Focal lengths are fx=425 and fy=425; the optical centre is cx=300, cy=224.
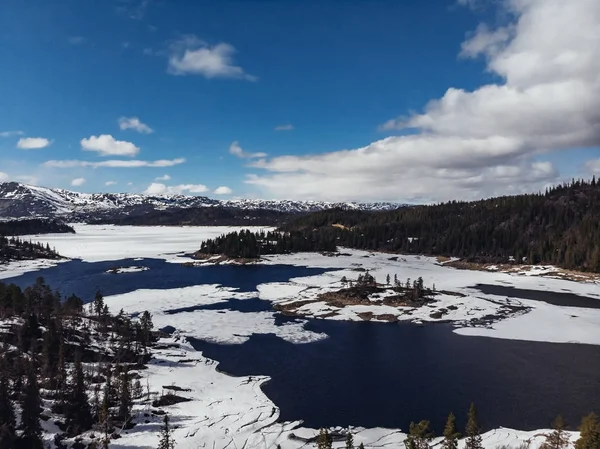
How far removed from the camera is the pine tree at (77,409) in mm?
40094

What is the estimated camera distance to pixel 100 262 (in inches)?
7136

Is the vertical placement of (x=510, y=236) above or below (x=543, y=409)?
above

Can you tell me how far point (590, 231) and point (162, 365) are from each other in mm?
167980

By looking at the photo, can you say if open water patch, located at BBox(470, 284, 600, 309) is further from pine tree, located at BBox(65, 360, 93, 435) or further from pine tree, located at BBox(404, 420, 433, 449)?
pine tree, located at BBox(65, 360, 93, 435)

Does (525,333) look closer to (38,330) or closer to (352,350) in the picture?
(352,350)

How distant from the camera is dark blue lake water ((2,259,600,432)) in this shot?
44.9m

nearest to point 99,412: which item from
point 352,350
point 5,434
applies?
point 5,434

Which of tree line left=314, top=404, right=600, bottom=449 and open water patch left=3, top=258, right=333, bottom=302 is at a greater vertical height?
tree line left=314, top=404, right=600, bottom=449

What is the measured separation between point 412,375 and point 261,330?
31201 mm

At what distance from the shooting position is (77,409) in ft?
138

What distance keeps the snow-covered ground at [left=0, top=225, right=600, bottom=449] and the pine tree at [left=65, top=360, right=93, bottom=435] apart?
4631 mm

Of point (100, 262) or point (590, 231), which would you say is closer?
point (590, 231)

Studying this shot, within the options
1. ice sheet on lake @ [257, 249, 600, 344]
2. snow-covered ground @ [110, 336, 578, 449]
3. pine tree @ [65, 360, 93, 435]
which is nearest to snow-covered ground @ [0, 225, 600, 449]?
snow-covered ground @ [110, 336, 578, 449]

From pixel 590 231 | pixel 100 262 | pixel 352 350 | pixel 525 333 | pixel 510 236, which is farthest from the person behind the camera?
pixel 510 236
